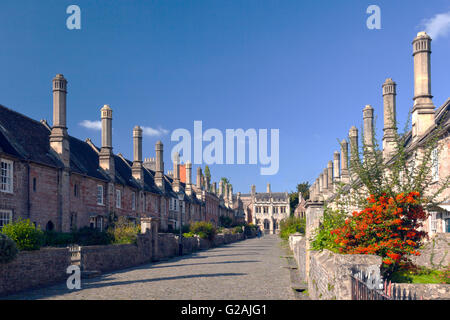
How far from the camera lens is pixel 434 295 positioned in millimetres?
8141

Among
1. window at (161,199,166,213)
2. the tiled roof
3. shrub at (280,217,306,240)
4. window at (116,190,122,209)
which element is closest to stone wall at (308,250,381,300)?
the tiled roof

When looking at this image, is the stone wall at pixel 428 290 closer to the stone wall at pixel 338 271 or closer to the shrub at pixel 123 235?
the stone wall at pixel 338 271

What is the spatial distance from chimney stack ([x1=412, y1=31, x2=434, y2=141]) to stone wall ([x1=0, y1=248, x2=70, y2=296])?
18.1 m

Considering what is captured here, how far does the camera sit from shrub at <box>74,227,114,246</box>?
2216cm

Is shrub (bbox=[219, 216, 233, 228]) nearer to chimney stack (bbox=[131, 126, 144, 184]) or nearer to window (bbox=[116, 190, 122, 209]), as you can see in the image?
chimney stack (bbox=[131, 126, 144, 184])

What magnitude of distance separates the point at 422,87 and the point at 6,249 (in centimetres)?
2080

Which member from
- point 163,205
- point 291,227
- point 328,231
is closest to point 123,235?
point 328,231

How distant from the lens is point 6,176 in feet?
75.4

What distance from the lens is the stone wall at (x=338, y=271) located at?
657 cm

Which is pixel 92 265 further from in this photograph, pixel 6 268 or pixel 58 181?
pixel 58 181

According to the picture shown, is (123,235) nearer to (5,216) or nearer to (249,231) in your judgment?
(5,216)

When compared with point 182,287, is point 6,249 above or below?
above

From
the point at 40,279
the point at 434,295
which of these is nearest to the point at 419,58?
the point at 434,295
